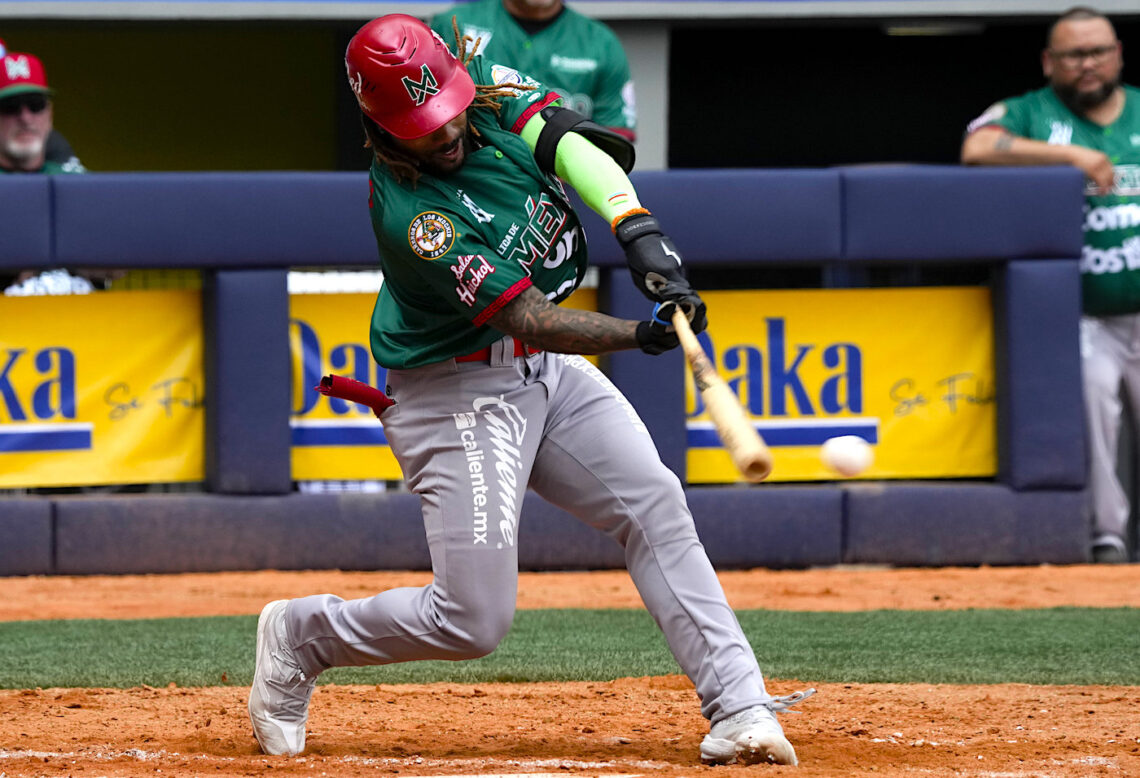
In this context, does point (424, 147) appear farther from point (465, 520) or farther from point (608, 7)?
point (608, 7)

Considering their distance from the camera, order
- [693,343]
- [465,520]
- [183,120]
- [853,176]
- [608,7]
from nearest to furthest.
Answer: [693,343] < [465,520] < [853,176] < [608,7] < [183,120]

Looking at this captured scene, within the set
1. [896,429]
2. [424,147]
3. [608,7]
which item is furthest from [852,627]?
[608,7]

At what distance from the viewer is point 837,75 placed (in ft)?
42.9

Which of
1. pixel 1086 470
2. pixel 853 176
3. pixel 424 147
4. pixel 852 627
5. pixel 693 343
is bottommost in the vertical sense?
pixel 852 627

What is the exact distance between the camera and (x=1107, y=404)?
298 inches

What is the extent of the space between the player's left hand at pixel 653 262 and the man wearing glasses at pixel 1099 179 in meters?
4.84

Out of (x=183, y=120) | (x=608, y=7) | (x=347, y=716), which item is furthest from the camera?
(x=183, y=120)

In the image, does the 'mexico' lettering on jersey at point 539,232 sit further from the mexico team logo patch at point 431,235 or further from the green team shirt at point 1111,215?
the green team shirt at point 1111,215

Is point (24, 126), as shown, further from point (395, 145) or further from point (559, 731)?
point (559, 731)

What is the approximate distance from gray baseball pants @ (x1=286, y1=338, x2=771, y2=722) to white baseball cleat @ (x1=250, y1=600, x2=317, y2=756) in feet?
0.13

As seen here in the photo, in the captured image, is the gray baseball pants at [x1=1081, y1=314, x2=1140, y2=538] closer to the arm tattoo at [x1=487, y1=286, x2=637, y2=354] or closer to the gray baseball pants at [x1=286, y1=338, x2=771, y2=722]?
the gray baseball pants at [x1=286, y1=338, x2=771, y2=722]

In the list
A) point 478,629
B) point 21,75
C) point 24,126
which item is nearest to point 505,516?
point 478,629

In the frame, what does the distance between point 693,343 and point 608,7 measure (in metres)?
6.78

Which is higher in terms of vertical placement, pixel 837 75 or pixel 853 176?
pixel 837 75
